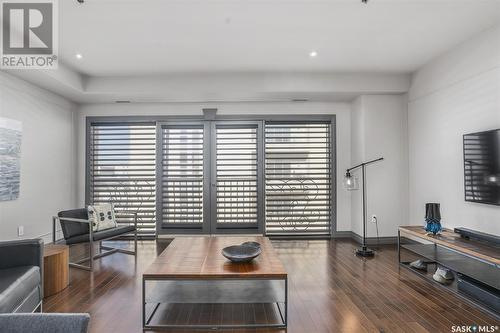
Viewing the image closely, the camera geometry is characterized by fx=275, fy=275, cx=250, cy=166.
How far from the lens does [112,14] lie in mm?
2809

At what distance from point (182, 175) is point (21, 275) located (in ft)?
10.5

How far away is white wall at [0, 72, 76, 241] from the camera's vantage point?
371cm

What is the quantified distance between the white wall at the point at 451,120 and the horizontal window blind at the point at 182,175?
3694 millimetres

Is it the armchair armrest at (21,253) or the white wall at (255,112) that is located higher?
the white wall at (255,112)

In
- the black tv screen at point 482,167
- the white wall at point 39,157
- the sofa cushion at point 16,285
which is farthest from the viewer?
the white wall at point 39,157

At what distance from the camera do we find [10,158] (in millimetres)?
3664

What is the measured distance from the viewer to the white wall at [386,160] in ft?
15.4

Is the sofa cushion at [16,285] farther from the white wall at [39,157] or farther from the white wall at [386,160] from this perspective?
the white wall at [386,160]

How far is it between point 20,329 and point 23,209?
12.1ft

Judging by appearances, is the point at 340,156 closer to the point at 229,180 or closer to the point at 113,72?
the point at 229,180

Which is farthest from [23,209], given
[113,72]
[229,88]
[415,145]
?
A: [415,145]

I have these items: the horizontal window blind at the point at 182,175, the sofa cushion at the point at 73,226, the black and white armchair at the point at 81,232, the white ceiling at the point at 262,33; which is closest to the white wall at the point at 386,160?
the white ceiling at the point at 262,33

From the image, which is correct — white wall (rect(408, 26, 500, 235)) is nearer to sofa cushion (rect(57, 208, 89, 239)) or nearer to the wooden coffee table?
the wooden coffee table

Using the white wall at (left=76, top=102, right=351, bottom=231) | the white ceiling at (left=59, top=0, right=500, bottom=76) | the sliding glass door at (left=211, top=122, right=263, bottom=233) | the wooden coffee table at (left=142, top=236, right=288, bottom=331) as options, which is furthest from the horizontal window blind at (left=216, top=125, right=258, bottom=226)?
the wooden coffee table at (left=142, top=236, right=288, bottom=331)
